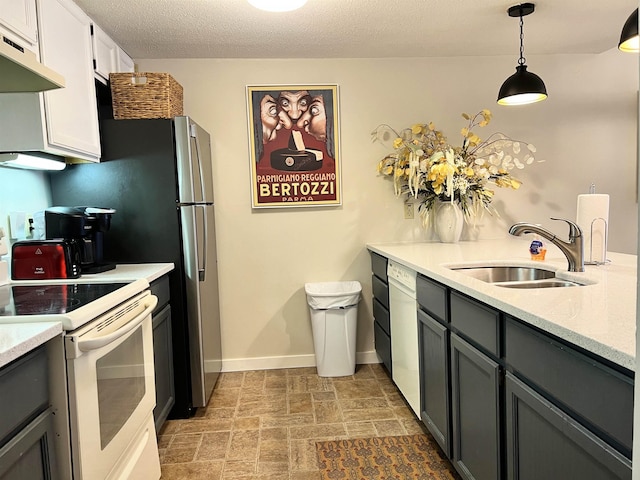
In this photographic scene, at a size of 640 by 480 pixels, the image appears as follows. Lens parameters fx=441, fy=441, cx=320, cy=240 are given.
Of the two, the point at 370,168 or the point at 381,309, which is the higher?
the point at 370,168

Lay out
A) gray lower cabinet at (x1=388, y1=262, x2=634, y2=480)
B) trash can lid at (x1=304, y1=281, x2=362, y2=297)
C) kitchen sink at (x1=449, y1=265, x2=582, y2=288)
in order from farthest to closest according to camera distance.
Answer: trash can lid at (x1=304, y1=281, x2=362, y2=297)
kitchen sink at (x1=449, y1=265, x2=582, y2=288)
gray lower cabinet at (x1=388, y1=262, x2=634, y2=480)

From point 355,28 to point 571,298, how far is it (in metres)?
2.01

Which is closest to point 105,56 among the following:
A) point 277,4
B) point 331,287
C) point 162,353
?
point 277,4

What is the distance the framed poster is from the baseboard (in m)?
1.15

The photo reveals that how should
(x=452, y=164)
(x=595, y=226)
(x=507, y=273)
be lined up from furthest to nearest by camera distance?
(x=452, y=164)
(x=507, y=273)
(x=595, y=226)

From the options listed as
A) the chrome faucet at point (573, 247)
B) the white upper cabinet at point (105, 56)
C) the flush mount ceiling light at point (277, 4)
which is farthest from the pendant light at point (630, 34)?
the white upper cabinet at point (105, 56)

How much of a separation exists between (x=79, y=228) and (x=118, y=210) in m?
0.37

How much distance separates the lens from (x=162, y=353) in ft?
7.64

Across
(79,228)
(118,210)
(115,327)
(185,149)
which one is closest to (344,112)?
(185,149)

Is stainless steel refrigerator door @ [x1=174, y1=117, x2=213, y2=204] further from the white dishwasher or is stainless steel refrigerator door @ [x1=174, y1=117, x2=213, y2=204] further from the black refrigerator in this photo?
the white dishwasher

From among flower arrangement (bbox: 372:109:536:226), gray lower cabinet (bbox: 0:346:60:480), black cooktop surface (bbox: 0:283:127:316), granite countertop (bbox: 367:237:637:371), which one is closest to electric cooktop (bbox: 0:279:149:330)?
black cooktop surface (bbox: 0:283:127:316)

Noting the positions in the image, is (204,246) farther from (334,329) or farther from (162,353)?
(334,329)

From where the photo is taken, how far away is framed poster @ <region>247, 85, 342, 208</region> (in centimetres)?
315

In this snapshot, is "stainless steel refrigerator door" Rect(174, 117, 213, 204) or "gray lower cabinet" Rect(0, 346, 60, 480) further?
"stainless steel refrigerator door" Rect(174, 117, 213, 204)
